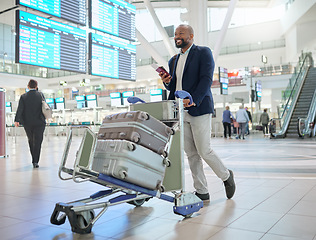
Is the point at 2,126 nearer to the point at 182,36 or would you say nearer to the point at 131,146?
the point at 182,36

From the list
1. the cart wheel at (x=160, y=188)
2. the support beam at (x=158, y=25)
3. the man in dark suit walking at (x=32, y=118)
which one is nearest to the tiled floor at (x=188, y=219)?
the cart wheel at (x=160, y=188)

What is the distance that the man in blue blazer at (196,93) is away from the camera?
10.3ft

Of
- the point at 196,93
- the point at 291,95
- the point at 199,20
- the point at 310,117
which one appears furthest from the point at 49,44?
the point at 291,95

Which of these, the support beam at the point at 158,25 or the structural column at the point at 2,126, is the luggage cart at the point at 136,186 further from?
the support beam at the point at 158,25

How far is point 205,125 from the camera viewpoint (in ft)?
10.4

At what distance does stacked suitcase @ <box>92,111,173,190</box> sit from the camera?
7.66 ft

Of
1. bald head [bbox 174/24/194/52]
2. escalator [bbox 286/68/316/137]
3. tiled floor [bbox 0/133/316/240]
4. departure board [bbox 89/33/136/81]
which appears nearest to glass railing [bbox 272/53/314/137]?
escalator [bbox 286/68/316/137]

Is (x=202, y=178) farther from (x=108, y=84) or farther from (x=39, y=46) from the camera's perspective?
(x=108, y=84)

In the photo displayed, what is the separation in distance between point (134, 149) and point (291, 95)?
16723 millimetres

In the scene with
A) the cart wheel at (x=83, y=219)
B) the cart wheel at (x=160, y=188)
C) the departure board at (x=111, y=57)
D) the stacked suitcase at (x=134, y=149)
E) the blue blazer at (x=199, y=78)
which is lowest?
the cart wheel at (x=83, y=219)

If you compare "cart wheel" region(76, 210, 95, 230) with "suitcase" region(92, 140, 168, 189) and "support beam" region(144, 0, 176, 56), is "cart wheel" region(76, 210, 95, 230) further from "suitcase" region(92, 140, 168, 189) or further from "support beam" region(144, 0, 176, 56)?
"support beam" region(144, 0, 176, 56)

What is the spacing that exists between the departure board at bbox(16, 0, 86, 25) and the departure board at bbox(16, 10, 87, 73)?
0.29 meters

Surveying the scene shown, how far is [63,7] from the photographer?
323 inches

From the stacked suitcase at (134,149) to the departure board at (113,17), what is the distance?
Answer: 7177 millimetres
